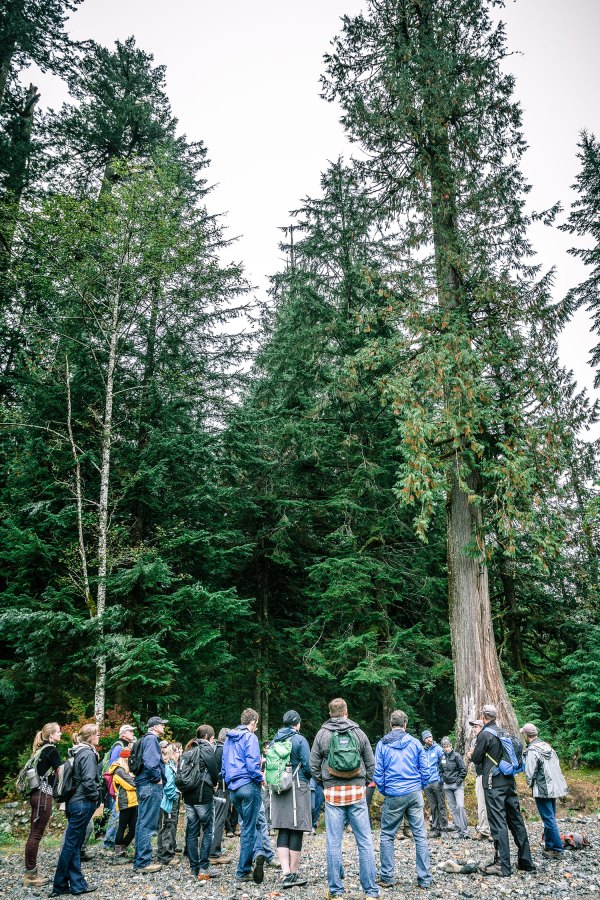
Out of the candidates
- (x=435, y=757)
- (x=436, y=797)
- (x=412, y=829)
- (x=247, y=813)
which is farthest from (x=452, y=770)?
(x=247, y=813)

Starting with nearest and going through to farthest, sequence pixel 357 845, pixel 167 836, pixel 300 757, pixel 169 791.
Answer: pixel 357 845, pixel 300 757, pixel 167 836, pixel 169 791

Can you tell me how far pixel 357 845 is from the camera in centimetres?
534

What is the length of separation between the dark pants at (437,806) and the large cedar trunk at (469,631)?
1052mm

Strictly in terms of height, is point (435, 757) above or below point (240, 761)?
below

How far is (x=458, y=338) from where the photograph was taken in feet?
36.5

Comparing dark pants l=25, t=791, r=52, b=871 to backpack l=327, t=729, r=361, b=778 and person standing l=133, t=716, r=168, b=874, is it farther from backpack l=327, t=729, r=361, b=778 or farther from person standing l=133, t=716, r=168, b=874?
backpack l=327, t=729, r=361, b=778

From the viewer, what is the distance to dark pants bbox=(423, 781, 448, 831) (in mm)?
9266

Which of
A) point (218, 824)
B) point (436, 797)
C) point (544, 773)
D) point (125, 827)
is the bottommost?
point (436, 797)

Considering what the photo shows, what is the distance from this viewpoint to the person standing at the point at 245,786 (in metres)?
6.05

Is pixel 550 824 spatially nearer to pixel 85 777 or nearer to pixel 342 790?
pixel 342 790

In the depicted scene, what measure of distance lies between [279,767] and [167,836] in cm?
301

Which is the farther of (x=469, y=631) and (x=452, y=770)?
(x=469, y=631)

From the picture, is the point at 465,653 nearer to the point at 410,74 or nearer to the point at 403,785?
the point at 403,785

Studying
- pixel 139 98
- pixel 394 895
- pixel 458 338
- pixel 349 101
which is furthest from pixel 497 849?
pixel 139 98
